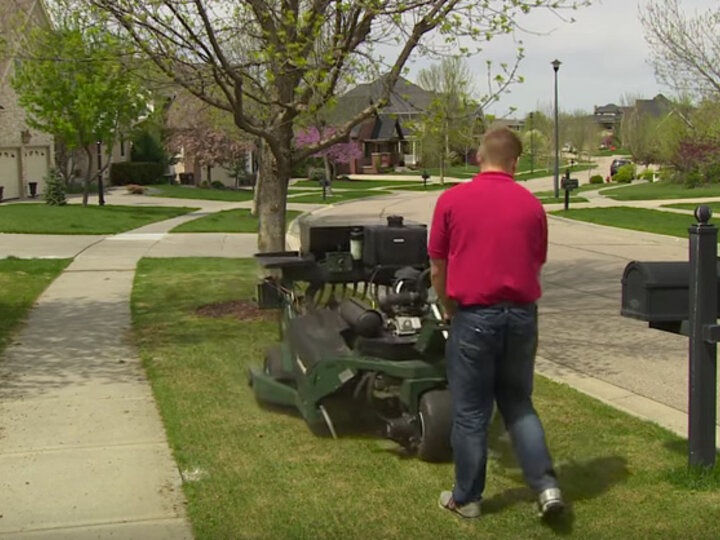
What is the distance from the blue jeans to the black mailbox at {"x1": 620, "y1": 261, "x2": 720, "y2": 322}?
31.5 inches

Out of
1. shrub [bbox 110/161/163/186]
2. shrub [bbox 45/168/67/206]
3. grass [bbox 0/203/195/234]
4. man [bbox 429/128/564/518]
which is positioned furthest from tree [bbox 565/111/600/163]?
man [bbox 429/128/564/518]

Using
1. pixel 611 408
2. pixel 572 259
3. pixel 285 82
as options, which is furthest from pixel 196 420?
pixel 572 259

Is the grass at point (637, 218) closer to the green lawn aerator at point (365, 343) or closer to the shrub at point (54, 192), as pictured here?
the shrub at point (54, 192)

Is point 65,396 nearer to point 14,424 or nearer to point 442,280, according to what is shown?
point 14,424

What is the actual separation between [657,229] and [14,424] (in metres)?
20.6

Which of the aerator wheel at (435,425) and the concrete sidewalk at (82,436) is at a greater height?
the aerator wheel at (435,425)

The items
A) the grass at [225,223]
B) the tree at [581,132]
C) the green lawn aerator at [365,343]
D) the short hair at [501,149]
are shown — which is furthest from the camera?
the tree at [581,132]

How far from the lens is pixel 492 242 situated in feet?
14.9

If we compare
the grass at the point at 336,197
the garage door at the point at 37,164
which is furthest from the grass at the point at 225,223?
the garage door at the point at 37,164

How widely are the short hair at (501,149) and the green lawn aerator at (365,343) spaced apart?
1.08 meters

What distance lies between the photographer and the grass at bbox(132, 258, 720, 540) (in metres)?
4.65

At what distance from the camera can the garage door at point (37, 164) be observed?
4059cm

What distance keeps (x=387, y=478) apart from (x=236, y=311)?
612 centimetres

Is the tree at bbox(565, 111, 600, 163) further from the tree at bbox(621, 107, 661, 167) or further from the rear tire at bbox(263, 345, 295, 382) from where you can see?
the rear tire at bbox(263, 345, 295, 382)
